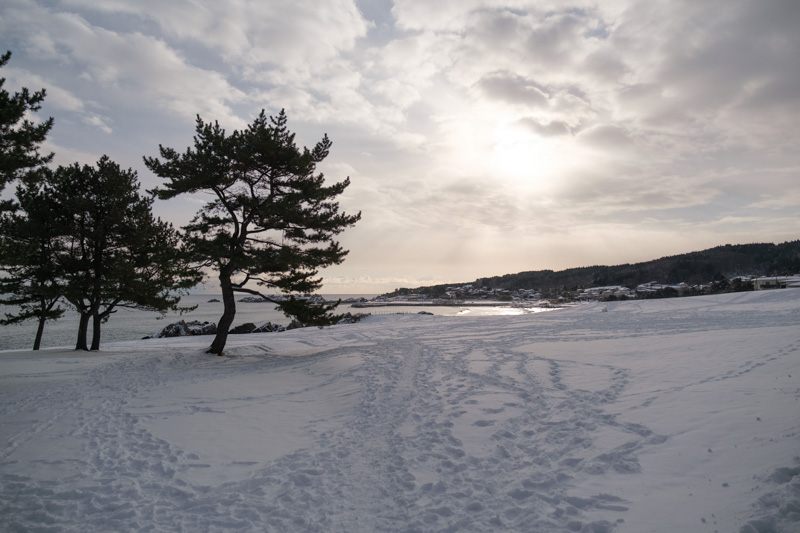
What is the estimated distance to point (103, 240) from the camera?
1777 cm

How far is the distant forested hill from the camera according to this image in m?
87.5

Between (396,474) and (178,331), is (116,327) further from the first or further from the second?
(396,474)

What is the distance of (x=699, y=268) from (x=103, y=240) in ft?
387

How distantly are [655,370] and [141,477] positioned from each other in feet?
35.9

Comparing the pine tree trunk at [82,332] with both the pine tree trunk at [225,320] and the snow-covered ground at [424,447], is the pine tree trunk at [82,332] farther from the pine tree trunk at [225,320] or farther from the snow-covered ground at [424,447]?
the pine tree trunk at [225,320]

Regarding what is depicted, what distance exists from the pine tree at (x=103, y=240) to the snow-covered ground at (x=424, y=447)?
18.9ft

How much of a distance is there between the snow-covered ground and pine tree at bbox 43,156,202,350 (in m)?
5.75

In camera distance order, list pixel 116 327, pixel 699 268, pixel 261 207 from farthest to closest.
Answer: pixel 699 268 < pixel 116 327 < pixel 261 207

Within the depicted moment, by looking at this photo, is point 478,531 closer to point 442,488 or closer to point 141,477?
point 442,488

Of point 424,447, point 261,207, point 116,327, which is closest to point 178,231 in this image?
point 261,207

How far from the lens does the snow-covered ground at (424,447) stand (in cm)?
412

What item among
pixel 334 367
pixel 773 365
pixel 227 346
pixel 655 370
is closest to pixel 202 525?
pixel 334 367

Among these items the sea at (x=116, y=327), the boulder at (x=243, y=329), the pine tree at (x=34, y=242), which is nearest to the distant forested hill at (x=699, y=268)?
the sea at (x=116, y=327)

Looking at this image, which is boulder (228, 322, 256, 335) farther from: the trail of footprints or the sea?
the trail of footprints
